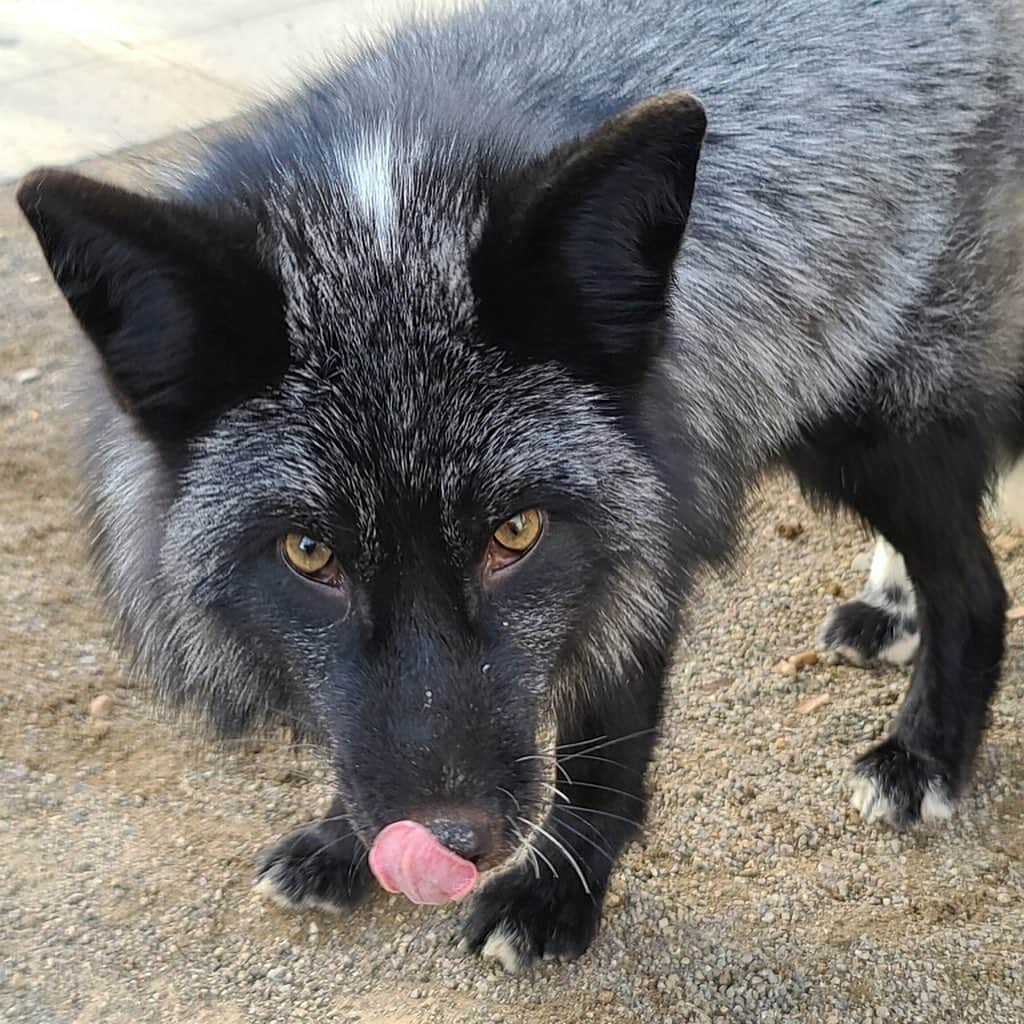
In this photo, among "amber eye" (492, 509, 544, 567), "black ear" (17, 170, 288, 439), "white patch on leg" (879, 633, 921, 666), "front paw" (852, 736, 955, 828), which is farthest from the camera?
"white patch on leg" (879, 633, 921, 666)

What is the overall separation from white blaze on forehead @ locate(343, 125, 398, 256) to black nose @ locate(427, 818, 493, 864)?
38.4 inches

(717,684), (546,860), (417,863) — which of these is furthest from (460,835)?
(717,684)

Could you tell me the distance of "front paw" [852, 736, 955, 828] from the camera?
3422 millimetres

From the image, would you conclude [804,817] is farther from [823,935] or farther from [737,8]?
[737,8]

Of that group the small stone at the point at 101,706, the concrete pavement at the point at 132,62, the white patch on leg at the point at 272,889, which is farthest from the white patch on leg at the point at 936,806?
the concrete pavement at the point at 132,62

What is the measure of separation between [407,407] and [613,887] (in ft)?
5.46

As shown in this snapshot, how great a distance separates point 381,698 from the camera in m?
2.10

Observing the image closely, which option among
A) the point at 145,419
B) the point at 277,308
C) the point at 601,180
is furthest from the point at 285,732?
the point at 601,180

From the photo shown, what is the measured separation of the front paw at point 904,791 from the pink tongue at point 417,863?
1.69 meters

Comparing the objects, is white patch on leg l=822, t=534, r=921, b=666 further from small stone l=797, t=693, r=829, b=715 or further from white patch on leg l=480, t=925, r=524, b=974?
white patch on leg l=480, t=925, r=524, b=974

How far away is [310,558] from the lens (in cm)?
214

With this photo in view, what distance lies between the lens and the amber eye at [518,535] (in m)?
2.16

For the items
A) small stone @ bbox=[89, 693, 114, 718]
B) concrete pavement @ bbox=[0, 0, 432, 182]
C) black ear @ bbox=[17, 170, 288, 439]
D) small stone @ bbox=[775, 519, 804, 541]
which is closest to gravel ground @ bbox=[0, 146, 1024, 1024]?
small stone @ bbox=[89, 693, 114, 718]

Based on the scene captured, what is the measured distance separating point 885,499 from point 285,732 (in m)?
1.69
